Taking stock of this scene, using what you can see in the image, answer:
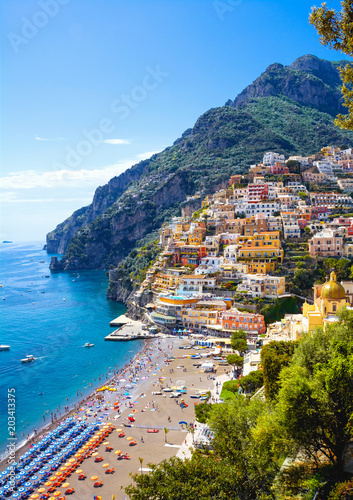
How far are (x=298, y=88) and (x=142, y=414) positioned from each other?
167 metres

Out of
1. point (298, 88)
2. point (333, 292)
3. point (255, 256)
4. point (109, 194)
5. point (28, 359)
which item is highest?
point (298, 88)

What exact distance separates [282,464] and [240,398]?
6010 millimetres

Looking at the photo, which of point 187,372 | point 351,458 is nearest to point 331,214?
point 187,372

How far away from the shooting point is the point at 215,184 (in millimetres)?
107688

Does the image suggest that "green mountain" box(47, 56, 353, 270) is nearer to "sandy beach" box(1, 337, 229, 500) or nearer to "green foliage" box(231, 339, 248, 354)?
"green foliage" box(231, 339, 248, 354)

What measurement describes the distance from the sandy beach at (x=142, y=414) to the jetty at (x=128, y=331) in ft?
19.1

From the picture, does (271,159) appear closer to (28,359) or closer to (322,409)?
(28,359)

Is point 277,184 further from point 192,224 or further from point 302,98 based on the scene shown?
point 302,98

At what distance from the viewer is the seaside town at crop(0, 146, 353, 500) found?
2528cm

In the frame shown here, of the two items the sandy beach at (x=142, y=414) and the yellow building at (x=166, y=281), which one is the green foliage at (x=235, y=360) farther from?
the yellow building at (x=166, y=281)

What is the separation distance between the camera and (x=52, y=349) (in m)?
49.8

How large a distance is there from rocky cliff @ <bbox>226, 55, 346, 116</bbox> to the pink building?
119 m

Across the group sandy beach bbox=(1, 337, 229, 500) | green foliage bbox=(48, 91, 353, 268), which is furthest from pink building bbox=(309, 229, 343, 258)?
green foliage bbox=(48, 91, 353, 268)

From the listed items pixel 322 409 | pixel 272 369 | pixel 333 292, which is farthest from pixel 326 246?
pixel 322 409
